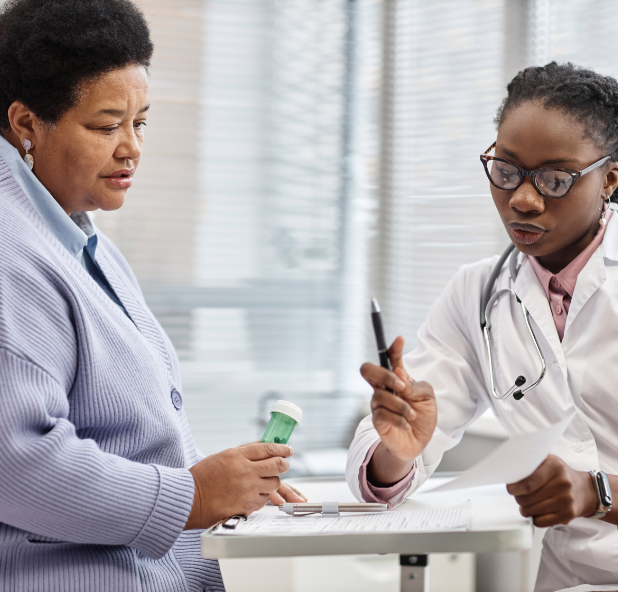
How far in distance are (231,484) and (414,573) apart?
0.92ft

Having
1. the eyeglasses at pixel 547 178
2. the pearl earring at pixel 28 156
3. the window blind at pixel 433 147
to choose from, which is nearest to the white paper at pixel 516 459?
the eyeglasses at pixel 547 178

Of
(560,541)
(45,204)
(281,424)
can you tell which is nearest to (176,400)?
(281,424)

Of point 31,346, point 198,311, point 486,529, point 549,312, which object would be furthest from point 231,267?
point 486,529

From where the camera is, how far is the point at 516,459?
0.80m

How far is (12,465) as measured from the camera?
2.78 ft

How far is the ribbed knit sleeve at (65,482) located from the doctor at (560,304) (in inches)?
14.5

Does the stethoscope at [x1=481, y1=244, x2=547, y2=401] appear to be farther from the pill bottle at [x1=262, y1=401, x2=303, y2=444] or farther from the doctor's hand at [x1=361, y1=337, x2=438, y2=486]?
the pill bottle at [x1=262, y1=401, x2=303, y2=444]

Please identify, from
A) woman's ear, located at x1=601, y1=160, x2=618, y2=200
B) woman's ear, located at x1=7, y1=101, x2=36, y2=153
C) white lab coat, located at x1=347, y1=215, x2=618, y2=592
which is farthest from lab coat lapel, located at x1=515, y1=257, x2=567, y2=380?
woman's ear, located at x1=7, y1=101, x2=36, y2=153

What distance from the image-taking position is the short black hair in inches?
41.4

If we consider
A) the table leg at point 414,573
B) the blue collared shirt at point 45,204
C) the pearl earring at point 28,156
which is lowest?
the table leg at point 414,573

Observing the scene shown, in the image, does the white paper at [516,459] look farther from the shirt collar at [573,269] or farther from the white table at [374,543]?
the shirt collar at [573,269]

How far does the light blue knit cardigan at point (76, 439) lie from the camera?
0.86 metres

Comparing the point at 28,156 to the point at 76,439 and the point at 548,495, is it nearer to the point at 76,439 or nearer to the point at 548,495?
the point at 76,439

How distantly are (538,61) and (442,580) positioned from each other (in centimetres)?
186
